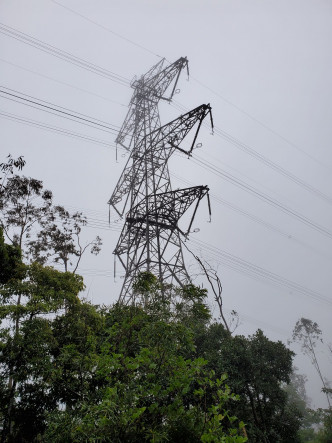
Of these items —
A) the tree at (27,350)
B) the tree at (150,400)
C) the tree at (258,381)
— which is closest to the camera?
the tree at (150,400)

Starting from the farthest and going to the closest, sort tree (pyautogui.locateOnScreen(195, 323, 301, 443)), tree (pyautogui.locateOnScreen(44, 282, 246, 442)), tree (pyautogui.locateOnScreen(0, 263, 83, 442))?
tree (pyautogui.locateOnScreen(195, 323, 301, 443)) < tree (pyautogui.locateOnScreen(0, 263, 83, 442)) < tree (pyautogui.locateOnScreen(44, 282, 246, 442))

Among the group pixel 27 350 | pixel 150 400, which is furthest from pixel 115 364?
pixel 27 350

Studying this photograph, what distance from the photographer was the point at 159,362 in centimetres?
447

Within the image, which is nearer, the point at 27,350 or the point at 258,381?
the point at 27,350

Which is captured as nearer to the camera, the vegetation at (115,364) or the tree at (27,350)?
the vegetation at (115,364)

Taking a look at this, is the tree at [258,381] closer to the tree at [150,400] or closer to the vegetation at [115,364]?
the vegetation at [115,364]

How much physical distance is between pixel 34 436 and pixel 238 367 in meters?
9.45

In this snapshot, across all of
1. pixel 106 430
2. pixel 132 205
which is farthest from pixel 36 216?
pixel 106 430

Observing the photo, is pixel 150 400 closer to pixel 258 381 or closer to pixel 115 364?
pixel 115 364

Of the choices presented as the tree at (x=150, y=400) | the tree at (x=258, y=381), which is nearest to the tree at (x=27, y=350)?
the tree at (x=150, y=400)

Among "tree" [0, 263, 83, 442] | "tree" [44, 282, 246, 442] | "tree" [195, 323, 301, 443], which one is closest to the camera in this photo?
"tree" [44, 282, 246, 442]

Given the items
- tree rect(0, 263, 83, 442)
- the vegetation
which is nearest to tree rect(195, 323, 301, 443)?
the vegetation

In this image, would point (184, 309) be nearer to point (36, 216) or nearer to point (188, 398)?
point (188, 398)

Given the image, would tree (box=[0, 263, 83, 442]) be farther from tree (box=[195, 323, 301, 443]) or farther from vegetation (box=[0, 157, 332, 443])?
tree (box=[195, 323, 301, 443])
